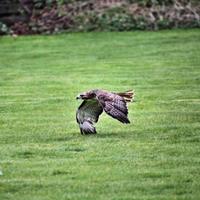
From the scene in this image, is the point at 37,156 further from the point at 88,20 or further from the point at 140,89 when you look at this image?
the point at 88,20

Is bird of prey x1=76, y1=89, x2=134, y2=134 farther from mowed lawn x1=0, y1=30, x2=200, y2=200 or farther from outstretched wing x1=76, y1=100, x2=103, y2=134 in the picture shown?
mowed lawn x1=0, y1=30, x2=200, y2=200

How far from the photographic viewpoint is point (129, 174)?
904 cm

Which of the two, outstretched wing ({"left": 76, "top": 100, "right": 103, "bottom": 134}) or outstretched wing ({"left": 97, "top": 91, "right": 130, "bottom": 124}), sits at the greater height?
outstretched wing ({"left": 97, "top": 91, "right": 130, "bottom": 124})

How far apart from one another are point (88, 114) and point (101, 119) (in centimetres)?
138

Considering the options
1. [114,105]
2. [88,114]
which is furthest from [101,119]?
[114,105]

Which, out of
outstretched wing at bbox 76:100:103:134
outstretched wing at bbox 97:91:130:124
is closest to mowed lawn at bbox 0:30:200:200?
outstretched wing at bbox 76:100:103:134

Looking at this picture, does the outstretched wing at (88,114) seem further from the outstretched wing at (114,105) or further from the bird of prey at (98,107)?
the outstretched wing at (114,105)

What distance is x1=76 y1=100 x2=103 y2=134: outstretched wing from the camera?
36.7 ft

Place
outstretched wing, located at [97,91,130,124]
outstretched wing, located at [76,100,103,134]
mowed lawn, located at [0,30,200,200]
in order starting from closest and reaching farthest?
mowed lawn, located at [0,30,200,200]
outstretched wing, located at [97,91,130,124]
outstretched wing, located at [76,100,103,134]

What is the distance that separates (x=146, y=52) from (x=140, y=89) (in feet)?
13.8

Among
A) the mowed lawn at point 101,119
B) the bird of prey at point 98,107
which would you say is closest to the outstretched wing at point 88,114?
the bird of prey at point 98,107

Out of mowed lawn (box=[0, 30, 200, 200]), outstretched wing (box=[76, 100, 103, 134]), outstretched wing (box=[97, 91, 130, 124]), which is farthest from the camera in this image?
outstretched wing (box=[76, 100, 103, 134])

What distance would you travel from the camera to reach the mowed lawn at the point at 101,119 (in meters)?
8.70

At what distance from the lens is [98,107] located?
1123 cm
